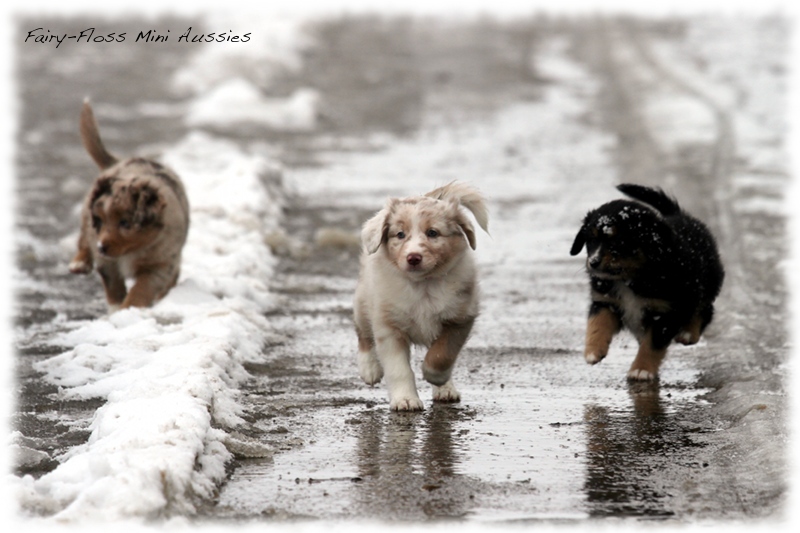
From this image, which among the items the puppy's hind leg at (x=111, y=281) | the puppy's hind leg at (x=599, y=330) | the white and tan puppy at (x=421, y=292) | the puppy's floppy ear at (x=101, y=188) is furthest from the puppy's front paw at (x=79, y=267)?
the puppy's hind leg at (x=599, y=330)

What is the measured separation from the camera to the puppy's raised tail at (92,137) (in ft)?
33.2

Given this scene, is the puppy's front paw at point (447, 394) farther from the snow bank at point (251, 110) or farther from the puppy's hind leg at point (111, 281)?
the snow bank at point (251, 110)

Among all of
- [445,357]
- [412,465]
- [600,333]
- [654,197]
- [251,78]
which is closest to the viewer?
[412,465]

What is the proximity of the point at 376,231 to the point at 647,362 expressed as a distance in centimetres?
182

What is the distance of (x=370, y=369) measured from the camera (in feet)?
24.3

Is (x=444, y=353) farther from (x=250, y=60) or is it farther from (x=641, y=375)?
(x=250, y=60)

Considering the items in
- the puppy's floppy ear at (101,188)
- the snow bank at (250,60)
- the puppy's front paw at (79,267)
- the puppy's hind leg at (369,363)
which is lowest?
the puppy's hind leg at (369,363)

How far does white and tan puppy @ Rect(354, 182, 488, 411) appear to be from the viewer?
6.85m

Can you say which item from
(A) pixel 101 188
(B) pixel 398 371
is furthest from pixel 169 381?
(A) pixel 101 188

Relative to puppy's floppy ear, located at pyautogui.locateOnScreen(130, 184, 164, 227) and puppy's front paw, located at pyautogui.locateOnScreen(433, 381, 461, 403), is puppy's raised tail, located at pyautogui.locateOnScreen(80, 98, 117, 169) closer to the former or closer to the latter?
puppy's floppy ear, located at pyautogui.locateOnScreen(130, 184, 164, 227)

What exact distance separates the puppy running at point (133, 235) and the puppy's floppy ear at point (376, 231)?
2733 mm

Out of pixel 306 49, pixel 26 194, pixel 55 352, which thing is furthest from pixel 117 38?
pixel 55 352

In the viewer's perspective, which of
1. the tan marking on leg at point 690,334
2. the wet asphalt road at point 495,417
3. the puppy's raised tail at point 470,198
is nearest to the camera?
the wet asphalt road at point 495,417

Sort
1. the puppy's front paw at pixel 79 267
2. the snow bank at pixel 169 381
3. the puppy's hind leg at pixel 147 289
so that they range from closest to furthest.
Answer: the snow bank at pixel 169 381, the puppy's hind leg at pixel 147 289, the puppy's front paw at pixel 79 267
